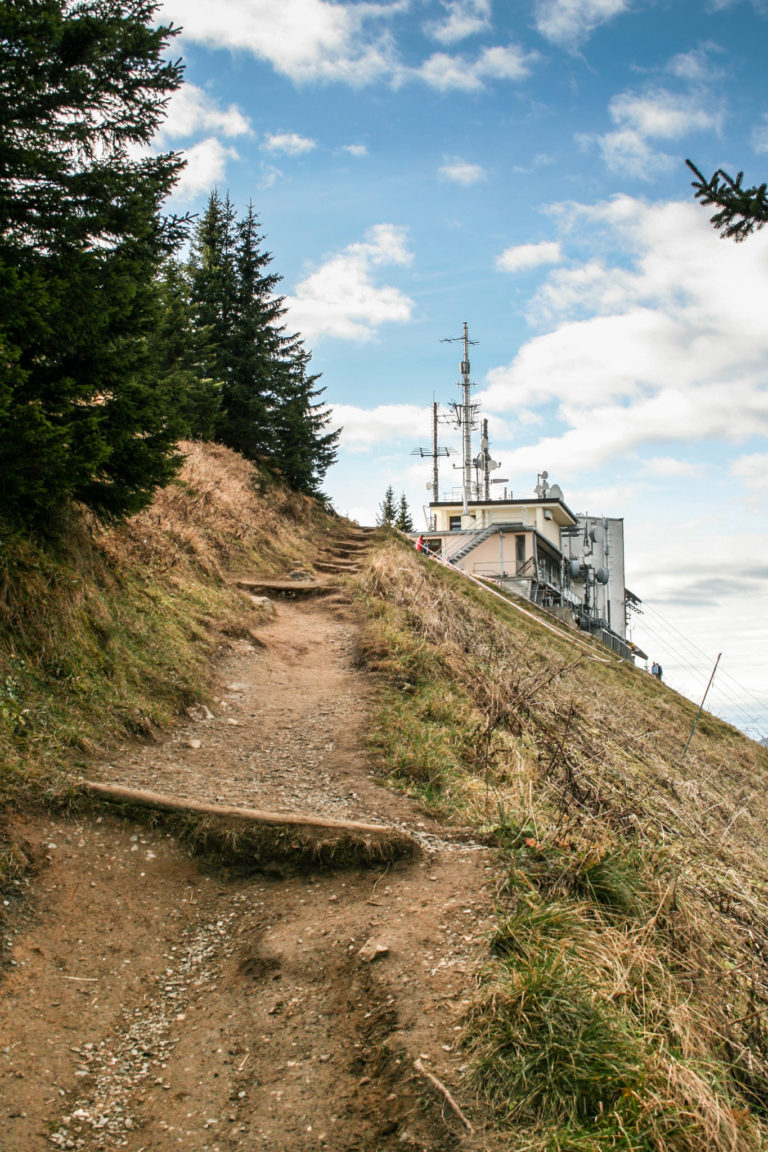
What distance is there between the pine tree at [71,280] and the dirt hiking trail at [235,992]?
2.60m

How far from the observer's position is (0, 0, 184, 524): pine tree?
5715 millimetres

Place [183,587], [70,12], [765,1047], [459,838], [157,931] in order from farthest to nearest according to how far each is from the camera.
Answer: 1. [183,587]
2. [70,12]
3. [459,838]
4. [157,931]
5. [765,1047]

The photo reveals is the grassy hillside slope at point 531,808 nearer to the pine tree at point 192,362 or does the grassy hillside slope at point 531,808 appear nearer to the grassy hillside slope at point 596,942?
the grassy hillside slope at point 596,942

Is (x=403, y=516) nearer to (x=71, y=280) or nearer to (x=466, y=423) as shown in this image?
(x=466, y=423)

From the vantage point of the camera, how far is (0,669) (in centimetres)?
568

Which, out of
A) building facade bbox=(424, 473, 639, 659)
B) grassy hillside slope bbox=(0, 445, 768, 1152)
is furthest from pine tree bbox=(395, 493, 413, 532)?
grassy hillside slope bbox=(0, 445, 768, 1152)

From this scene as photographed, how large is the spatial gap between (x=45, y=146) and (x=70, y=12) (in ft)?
5.45

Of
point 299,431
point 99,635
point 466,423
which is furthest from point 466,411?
point 99,635

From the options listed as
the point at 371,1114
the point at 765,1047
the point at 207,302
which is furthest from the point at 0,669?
the point at 207,302

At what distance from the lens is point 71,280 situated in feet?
20.7

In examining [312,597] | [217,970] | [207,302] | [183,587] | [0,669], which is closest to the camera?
[217,970]

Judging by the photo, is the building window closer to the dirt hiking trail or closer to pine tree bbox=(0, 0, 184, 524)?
pine tree bbox=(0, 0, 184, 524)

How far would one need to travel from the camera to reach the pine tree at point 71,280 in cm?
571

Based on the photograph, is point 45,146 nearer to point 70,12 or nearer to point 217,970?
point 70,12
